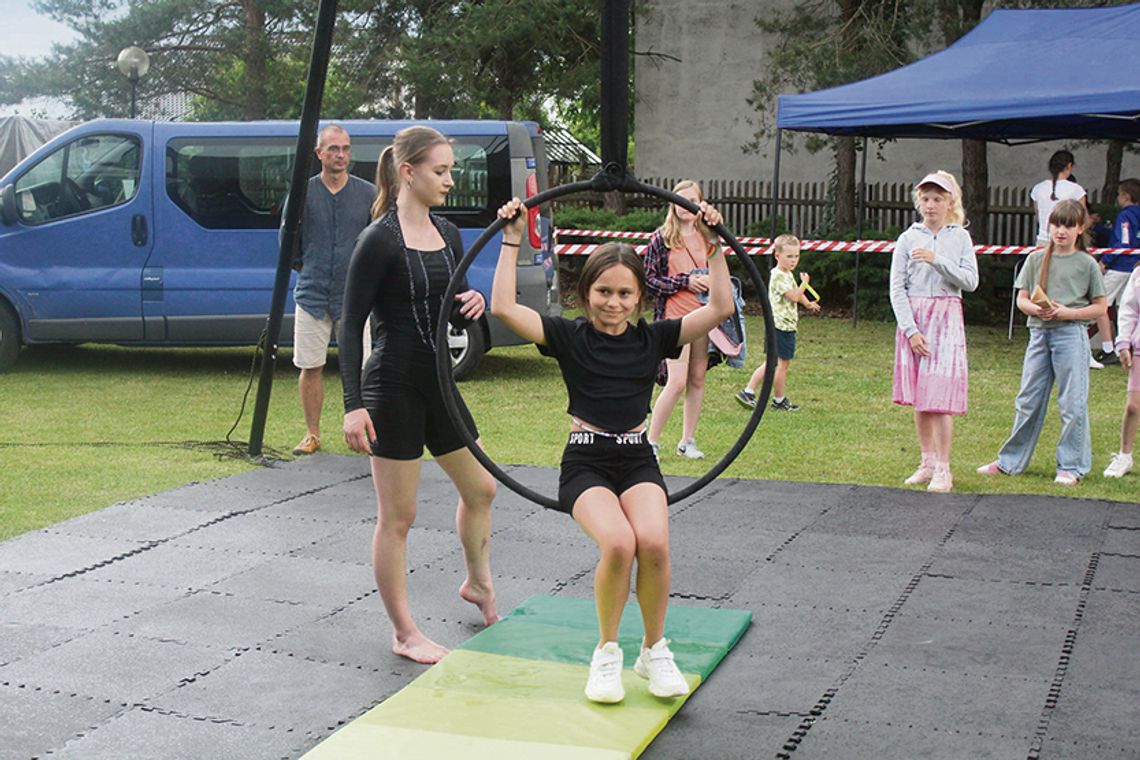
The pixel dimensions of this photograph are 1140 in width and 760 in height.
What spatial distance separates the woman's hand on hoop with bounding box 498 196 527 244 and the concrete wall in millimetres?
18291

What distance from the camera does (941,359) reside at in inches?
298

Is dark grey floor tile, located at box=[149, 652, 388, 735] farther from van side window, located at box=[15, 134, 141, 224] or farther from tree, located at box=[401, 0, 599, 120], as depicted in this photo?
tree, located at box=[401, 0, 599, 120]

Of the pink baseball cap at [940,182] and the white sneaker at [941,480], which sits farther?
the white sneaker at [941,480]

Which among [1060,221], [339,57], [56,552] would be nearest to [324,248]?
[56,552]

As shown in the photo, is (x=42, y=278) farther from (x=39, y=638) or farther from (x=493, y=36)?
(x=493, y=36)

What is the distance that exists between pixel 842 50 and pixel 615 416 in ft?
45.2

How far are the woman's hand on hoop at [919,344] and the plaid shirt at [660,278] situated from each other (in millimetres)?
1381

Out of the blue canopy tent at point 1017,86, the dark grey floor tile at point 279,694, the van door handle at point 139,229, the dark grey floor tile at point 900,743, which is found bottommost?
the dark grey floor tile at point 900,743

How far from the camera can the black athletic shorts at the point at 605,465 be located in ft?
14.4

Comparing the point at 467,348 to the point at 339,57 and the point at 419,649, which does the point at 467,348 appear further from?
the point at 339,57

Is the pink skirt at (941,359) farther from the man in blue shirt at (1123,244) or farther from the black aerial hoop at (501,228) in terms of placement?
the man in blue shirt at (1123,244)

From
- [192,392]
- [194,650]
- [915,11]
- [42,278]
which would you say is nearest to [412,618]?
[194,650]

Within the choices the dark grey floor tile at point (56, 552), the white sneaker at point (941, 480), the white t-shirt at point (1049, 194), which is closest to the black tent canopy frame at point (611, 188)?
the dark grey floor tile at point (56, 552)

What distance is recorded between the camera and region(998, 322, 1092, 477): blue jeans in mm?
7750
